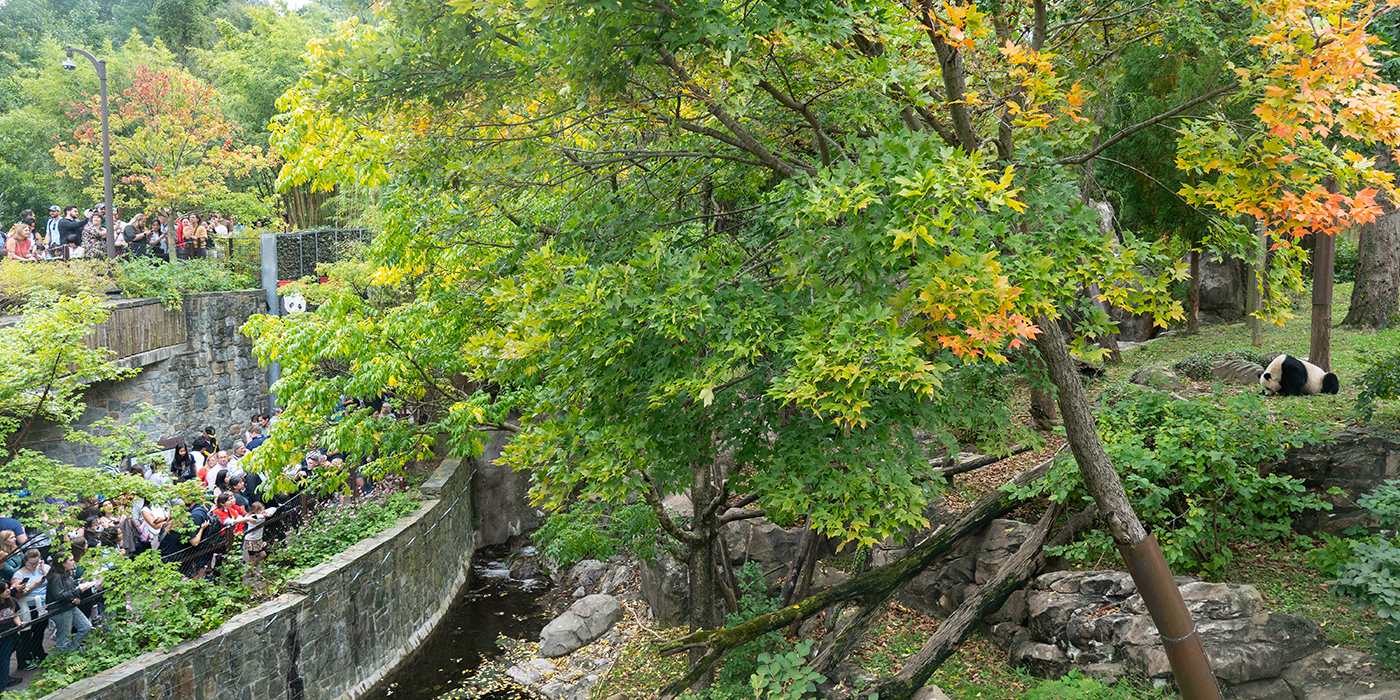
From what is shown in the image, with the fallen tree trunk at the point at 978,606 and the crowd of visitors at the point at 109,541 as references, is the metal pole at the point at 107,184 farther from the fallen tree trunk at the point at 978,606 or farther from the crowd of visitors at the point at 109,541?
the fallen tree trunk at the point at 978,606

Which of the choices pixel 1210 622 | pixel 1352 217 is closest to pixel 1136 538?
pixel 1210 622

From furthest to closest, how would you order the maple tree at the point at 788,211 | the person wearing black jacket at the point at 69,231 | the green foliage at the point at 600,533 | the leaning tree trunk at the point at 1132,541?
the person wearing black jacket at the point at 69,231 < the green foliage at the point at 600,533 < the leaning tree trunk at the point at 1132,541 < the maple tree at the point at 788,211

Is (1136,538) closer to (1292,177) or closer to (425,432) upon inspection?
(1292,177)

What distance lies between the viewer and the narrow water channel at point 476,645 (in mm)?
10617

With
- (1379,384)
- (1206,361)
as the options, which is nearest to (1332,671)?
(1379,384)

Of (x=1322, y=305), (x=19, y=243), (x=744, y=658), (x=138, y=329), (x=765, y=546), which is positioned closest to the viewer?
(x=744, y=658)

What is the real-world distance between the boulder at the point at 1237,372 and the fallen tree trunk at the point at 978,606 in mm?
4455

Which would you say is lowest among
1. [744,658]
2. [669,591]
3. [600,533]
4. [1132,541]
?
[669,591]

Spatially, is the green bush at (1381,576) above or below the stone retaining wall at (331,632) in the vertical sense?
above

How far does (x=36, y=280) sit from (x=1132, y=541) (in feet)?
49.3

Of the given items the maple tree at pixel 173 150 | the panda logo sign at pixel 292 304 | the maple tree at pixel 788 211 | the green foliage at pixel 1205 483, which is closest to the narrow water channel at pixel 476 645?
the maple tree at pixel 788 211

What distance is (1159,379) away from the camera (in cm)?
945

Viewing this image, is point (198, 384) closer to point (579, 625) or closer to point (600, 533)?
point (579, 625)

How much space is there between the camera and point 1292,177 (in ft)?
17.1
